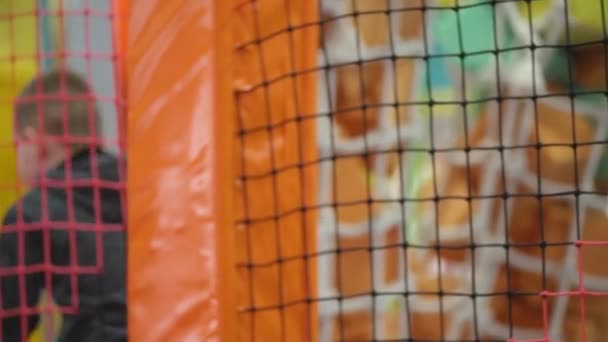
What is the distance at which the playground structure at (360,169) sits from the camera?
1302 mm

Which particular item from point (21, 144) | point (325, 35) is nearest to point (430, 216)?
point (325, 35)

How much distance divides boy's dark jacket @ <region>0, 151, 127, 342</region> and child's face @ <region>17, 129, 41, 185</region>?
9 centimetres

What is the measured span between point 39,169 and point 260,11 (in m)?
0.51

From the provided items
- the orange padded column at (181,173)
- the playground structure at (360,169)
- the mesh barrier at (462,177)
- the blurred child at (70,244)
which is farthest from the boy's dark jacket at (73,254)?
the mesh barrier at (462,177)

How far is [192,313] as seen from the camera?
1.26 m

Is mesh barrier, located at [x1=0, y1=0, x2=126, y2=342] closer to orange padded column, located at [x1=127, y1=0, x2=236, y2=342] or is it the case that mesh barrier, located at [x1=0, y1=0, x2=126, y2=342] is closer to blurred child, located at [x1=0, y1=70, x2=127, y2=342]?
blurred child, located at [x1=0, y1=70, x2=127, y2=342]

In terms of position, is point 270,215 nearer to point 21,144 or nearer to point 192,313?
point 192,313

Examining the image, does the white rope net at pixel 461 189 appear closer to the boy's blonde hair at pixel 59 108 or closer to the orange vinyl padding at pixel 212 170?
the orange vinyl padding at pixel 212 170

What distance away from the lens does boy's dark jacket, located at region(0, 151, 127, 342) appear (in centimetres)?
152

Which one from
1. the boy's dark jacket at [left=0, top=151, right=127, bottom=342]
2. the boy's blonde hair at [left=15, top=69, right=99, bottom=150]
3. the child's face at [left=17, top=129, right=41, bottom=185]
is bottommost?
the boy's dark jacket at [left=0, top=151, right=127, bottom=342]

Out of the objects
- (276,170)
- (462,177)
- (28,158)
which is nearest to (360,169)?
(462,177)

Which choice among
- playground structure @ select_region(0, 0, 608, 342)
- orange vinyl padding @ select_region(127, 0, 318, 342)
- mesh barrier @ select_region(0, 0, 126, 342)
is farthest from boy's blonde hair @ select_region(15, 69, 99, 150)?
orange vinyl padding @ select_region(127, 0, 318, 342)

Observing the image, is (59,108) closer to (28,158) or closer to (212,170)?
(28,158)

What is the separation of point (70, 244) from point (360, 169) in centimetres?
50
